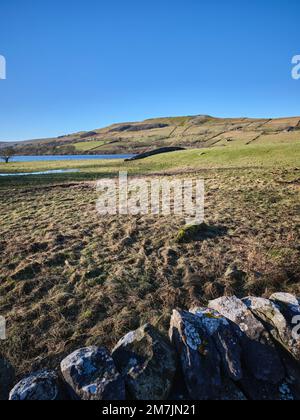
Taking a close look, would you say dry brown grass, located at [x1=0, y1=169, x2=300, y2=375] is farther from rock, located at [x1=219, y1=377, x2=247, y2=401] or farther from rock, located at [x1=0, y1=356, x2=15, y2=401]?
rock, located at [x1=219, y1=377, x2=247, y2=401]

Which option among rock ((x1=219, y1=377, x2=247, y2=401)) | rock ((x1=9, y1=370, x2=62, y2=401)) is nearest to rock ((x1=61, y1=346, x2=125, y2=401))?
rock ((x1=9, y1=370, x2=62, y2=401))

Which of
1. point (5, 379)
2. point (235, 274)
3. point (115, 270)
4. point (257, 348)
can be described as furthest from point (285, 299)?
point (5, 379)

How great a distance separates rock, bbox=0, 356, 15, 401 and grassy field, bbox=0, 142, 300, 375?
49cm

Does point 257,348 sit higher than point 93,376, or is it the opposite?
point 93,376

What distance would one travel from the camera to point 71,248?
10133mm

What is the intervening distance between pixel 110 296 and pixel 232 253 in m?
4.83

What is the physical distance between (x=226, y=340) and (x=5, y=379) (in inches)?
153

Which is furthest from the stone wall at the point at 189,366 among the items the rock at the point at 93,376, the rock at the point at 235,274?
the rock at the point at 235,274

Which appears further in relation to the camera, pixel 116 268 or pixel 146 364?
pixel 116 268

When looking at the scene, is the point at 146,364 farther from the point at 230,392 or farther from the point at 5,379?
the point at 5,379

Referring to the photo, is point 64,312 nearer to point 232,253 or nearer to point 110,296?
point 110,296

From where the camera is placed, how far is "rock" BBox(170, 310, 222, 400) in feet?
13.1

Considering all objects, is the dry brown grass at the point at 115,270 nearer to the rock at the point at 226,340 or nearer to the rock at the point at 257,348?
the rock at the point at 226,340

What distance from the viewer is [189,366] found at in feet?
13.5
